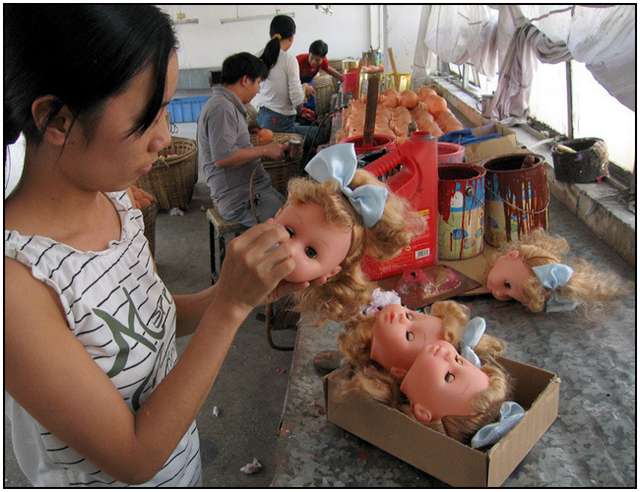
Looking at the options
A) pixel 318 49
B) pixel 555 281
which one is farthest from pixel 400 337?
pixel 318 49

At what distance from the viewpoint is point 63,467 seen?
2.75 ft

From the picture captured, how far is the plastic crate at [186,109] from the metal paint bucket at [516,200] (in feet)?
23.1

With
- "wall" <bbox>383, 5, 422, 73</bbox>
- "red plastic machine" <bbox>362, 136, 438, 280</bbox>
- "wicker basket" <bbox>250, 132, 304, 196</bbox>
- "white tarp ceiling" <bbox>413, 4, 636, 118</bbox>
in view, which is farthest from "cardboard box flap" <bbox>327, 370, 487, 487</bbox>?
"wall" <bbox>383, 5, 422, 73</bbox>

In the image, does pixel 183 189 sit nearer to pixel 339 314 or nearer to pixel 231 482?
pixel 231 482

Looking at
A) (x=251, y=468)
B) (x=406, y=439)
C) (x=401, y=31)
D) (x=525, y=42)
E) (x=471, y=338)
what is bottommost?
(x=251, y=468)

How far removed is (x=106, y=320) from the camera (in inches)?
29.7

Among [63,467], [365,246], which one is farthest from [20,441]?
[365,246]

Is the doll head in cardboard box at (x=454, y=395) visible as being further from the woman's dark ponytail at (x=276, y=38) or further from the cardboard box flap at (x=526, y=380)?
the woman's dark ponytail at (x=276, y=38)

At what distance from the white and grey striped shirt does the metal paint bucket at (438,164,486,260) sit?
0.96 m

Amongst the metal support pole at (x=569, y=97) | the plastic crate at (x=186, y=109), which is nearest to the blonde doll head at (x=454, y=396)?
the metal support pole at (x=569, y=97)

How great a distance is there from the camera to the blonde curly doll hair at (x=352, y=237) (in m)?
0.96

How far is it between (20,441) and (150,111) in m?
0.57

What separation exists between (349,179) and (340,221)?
0.10 metres

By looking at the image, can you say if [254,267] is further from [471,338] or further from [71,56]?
[471,338]
